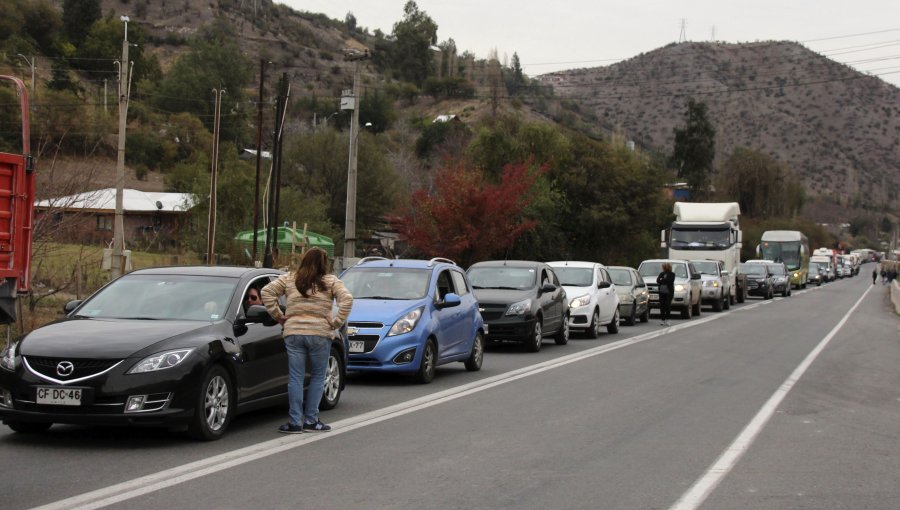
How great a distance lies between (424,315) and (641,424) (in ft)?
13.6

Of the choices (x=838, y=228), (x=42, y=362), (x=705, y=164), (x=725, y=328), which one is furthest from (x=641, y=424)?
(x=838, y=228)

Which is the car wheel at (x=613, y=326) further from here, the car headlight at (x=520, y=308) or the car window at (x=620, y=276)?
the car headlight at (x=520, y=308)

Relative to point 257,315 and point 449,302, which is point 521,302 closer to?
point 449,302

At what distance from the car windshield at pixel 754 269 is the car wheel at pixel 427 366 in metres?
40.0

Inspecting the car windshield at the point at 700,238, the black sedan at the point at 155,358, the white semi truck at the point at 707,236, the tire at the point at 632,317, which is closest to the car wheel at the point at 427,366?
the black sedan at the point at 155,358

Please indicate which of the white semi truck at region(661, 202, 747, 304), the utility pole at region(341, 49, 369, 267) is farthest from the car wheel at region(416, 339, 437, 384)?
the white semi truck at region(661, 202, 747, 304)

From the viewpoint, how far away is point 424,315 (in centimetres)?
1443

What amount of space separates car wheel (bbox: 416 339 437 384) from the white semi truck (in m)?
29.5

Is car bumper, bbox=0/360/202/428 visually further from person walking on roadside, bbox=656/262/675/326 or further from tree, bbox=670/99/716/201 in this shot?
tree, bbox=670/99/716/201

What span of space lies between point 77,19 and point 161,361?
12675 cm

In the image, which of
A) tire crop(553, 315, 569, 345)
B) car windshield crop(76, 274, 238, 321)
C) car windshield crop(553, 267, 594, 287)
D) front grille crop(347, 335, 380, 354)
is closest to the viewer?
car windshield crop(76, 274, 238, 321)

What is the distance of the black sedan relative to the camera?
880 cm

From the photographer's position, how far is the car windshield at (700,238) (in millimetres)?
43031

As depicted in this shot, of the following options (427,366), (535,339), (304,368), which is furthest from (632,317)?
(304,368)
